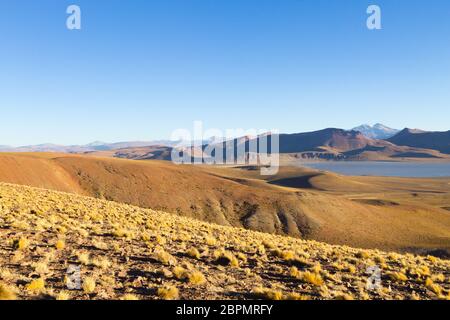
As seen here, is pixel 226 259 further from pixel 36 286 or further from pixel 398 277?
pixel 36 286

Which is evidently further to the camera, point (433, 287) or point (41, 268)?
point (433, 287)

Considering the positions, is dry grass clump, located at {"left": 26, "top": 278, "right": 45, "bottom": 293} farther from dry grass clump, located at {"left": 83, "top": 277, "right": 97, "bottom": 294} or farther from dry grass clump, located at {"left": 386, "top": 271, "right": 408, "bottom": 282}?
dry grass clump, located at {"left": 386, "top": 271, "right": 408, "bottom": 282}

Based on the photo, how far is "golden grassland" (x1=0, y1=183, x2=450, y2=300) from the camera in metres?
10.5

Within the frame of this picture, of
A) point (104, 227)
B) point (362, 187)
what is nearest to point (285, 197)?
point (104, 227)

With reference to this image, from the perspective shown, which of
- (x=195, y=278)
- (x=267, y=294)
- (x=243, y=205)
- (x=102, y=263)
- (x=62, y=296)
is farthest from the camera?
(x=243, y=205)

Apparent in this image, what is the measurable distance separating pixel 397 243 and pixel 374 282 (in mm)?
38720

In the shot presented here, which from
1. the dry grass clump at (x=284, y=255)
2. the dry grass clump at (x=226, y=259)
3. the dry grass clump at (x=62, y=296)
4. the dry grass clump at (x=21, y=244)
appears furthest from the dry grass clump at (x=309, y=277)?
the dry grass clump at (x=21, y=244)

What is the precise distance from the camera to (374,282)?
44.9 feet

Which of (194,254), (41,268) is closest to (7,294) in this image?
(41,268)

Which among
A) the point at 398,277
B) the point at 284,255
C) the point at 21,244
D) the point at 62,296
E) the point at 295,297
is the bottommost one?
the point at 398,277

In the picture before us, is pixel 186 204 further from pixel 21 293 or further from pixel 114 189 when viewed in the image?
pixel 21 293

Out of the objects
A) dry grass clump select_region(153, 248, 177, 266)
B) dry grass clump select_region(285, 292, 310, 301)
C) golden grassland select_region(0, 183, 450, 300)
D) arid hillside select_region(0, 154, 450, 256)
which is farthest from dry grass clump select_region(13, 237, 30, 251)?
arid hillside select_region(0, 154, 450, 256)

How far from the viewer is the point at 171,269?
12820 mm

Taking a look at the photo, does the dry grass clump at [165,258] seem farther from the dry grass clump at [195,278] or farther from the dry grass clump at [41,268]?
the dry grass clump at [41,268]
